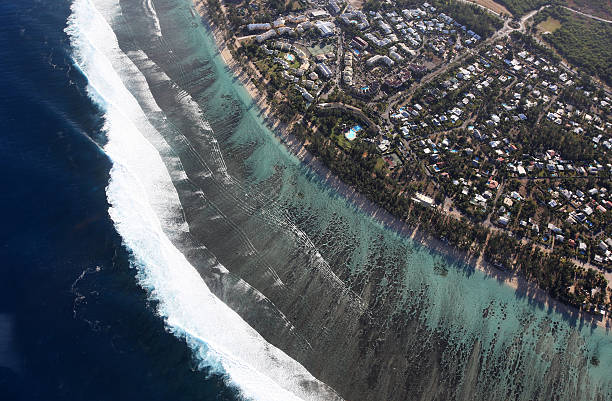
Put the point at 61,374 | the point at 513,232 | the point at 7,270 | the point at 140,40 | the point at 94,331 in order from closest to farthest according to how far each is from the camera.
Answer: the point at 61,374 → the point at 94,331 → the point at 7,270 → the point at 513,232 → the point at 140,40

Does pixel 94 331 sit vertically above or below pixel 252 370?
below

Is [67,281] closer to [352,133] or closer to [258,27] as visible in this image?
[352,133]

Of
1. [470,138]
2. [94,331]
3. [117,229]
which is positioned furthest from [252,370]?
[470,138]

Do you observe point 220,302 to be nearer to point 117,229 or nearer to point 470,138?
point 117,229

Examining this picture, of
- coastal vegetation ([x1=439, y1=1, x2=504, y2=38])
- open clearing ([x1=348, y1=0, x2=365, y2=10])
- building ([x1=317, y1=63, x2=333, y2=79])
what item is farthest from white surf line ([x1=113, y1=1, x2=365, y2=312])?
coastal vegetation ([x1=439, y1=1, x2=504, y2=38])

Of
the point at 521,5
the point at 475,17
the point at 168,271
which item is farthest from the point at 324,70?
the point at 521,5
